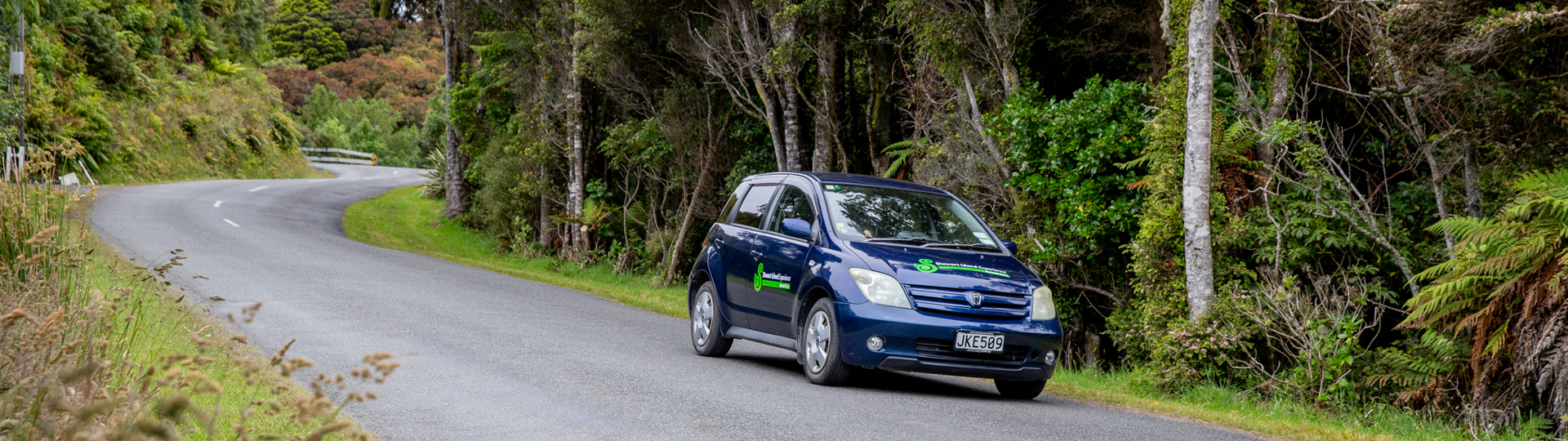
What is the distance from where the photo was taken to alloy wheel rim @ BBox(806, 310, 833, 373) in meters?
8.34

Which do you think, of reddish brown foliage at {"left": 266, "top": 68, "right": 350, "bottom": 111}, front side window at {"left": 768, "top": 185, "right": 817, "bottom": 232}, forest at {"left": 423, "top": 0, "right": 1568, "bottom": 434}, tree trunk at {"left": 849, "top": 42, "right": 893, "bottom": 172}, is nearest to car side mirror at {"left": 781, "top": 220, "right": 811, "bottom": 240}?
front side window at {"left": 768, "top": 185, "right": 817, "bottom": 232}

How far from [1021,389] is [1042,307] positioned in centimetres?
66

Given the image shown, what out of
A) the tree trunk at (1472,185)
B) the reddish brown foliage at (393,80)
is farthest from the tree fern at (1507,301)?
the reddish brown foliage at (393,80)

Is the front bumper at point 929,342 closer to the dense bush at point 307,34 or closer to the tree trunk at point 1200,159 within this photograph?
the tree trunk at point 1200,159

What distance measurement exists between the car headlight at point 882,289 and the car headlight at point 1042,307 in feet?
3.26

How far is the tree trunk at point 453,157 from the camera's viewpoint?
102ft

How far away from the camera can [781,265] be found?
920 centimetres

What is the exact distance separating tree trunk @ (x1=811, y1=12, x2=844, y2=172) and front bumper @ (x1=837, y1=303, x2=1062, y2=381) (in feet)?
31.4

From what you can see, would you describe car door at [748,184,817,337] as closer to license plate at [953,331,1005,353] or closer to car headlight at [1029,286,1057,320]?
license plate at [953,331,1005,353]

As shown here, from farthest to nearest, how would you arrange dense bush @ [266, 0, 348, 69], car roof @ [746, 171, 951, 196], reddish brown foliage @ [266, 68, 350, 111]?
dense bush @ [266, 0, 348, 69], reddish brown foliage @ [266, 68, 350, 111], car roof @ [746, 171, 951, 196]

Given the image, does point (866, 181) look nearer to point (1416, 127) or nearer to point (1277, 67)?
point (1277, 67)

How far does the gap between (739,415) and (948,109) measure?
9008 millimetres

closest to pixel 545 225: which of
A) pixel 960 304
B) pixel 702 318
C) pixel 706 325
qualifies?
pixel 702 318

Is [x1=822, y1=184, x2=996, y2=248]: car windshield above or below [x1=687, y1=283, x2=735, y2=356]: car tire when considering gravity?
above
